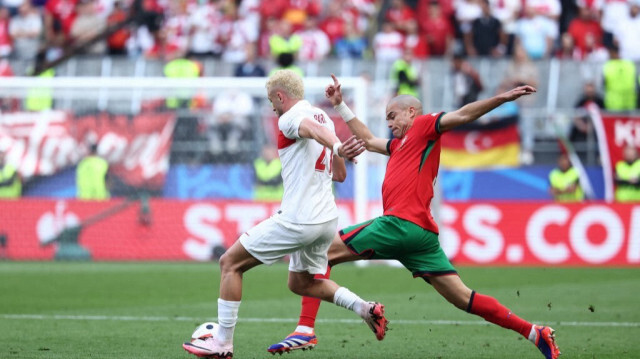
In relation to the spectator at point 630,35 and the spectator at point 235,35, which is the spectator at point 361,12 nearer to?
the spectator at point 235,35

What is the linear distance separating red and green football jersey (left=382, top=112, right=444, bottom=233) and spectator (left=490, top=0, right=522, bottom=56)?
14.5m

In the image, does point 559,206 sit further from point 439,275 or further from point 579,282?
point 439,275

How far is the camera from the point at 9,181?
18.2 metres

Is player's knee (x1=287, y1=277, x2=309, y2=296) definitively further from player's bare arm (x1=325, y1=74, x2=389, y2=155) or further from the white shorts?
player's bare arm (x1=325, y1=74, x2=389, y2=155)

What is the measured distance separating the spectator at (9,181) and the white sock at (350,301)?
37.7 feet

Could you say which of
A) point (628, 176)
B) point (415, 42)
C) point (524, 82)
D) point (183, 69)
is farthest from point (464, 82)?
point (183, 69)

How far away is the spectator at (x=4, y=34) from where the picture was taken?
76.3 feet

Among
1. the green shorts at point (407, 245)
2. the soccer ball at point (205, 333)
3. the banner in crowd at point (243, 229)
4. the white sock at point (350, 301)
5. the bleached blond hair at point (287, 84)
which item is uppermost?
the bleached blond hair at point (287, 84)

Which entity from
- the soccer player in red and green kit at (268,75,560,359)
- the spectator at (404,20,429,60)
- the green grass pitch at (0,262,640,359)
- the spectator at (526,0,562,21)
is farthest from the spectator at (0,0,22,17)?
the soccer player in red and green kit at (268,75,560,359)

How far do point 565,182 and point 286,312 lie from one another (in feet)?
30.3

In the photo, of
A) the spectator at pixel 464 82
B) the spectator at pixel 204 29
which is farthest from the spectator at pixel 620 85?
the spectator at pixel 204 29

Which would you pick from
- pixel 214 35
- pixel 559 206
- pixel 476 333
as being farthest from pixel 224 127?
pixel 476 333

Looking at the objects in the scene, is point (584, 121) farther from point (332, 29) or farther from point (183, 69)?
point (183, 69)

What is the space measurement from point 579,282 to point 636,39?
8.79 meters
